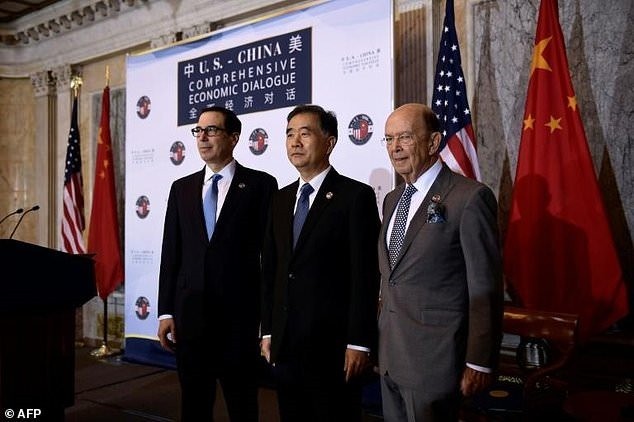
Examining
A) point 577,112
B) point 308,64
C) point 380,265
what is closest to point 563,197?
point 577,112

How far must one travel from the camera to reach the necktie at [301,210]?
2225 millimetres

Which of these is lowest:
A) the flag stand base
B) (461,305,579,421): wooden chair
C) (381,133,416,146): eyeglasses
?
the flag stand base

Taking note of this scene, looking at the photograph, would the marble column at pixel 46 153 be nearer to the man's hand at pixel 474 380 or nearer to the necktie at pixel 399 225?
the necktie at pixel 399 225

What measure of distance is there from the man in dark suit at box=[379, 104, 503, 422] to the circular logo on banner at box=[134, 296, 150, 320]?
145 inches

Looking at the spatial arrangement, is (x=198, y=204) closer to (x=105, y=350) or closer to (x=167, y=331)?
(x=167, y=331)

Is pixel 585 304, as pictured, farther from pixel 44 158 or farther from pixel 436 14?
pixel 44 158

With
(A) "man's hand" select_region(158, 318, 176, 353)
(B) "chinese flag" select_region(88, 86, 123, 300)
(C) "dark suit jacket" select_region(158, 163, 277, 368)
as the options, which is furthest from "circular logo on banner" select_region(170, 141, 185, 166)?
(A) "man's hand" select_region(158, 318, 176, 353)

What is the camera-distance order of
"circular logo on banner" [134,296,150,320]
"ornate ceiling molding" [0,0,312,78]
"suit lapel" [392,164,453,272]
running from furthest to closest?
"ornate ceiling molding" [0,0,312,78], "circular logo on banner" [134,296,150,320], "suit lapel" [392,164,453,272]

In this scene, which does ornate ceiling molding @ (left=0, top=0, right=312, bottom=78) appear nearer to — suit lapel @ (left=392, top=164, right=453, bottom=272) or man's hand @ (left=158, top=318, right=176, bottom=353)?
man's hand @ (left=158, top=318, right=176, bottom=353)

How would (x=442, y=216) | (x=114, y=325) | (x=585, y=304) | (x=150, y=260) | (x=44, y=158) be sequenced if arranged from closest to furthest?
1. (x=442, y=216)
2. (x=585, y=304)
3. (x=150, y=260)
4. (x=114, y=325)
5. (x=44, y=158)

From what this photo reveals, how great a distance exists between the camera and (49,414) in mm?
2572

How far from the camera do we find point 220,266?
2.50 metres

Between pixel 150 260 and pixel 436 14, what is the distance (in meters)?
3.15

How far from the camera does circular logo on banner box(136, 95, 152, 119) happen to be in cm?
527
